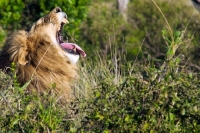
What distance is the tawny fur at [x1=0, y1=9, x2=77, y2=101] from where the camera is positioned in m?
7.20

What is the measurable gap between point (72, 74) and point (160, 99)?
191cm

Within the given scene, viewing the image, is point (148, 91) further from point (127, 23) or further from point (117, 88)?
point (127, 23)

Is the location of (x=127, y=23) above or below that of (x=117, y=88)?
below

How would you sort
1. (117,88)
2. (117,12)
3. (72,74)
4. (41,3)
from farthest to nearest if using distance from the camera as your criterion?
(117,12) → (41,3) → (72,74) → (117,88)

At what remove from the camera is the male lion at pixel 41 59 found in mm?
7199

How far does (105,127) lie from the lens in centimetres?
578

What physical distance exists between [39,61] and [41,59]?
13 cm

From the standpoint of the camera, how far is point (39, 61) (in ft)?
23.7

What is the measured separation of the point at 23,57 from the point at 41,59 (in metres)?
0.22

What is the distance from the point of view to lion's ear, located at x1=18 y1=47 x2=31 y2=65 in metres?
7.19

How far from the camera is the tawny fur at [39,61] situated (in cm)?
720

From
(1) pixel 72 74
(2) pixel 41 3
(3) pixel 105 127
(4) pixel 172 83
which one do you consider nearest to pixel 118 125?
(3) pixel 105 127

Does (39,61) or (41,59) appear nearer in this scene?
(41,59)

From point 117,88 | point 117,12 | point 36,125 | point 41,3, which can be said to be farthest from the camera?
point 117,12
